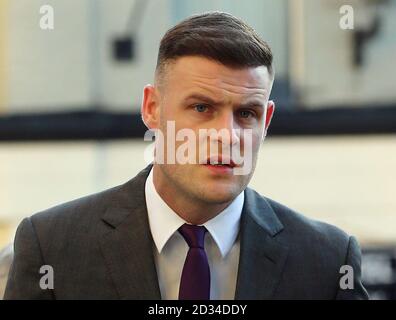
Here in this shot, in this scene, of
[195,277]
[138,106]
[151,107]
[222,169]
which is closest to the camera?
[222,169]

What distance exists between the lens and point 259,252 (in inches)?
102

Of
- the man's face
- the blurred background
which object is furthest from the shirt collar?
the blurred background

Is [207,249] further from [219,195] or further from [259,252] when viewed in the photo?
[219,195]

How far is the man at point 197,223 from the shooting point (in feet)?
7.98

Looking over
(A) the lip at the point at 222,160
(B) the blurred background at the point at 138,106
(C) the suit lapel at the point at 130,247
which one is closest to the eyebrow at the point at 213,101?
(A) the lip at the point at 222,160

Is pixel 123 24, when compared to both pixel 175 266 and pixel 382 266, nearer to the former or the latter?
pixel 382 266

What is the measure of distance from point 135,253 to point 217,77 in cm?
48

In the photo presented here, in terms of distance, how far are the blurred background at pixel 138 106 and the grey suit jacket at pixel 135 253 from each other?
4.58 m

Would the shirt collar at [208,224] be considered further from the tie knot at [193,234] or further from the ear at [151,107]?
the ear at [151,107]

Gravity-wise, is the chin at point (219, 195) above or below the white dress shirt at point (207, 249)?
above

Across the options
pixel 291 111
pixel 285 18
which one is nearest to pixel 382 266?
pixel 291 111

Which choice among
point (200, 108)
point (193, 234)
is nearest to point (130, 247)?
point (193, 234)

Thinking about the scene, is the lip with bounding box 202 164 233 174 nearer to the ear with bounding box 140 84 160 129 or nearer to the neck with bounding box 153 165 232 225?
the neck with bounding box 153 165 232 225
